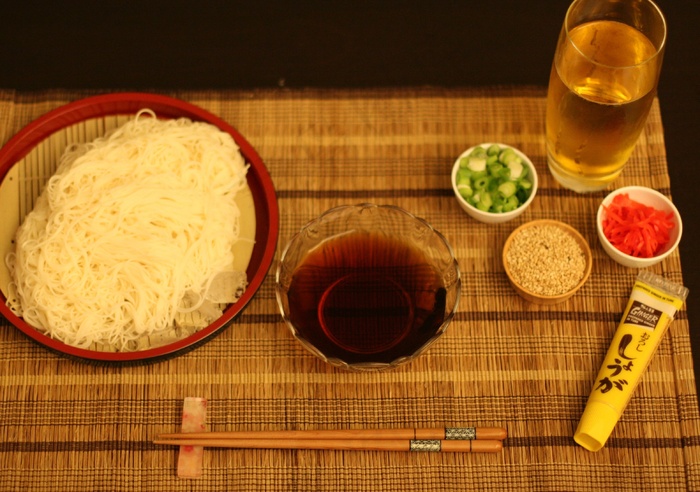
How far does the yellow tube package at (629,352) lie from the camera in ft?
6.34

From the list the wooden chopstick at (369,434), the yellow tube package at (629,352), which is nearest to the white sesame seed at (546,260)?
the yellow tube package at (629,352)

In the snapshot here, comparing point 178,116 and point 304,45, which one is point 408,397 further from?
point 304,45

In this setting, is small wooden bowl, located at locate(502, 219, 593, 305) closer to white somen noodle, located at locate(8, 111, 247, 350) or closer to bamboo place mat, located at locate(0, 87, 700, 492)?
bamboo place mat, located at locate(0, 87, 700, 492)

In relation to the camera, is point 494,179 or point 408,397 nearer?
point 408,397

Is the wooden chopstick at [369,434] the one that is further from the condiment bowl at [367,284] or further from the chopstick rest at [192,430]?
the condiment bowl at [367,284]

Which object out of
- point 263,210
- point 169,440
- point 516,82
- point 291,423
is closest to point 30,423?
point 169,440

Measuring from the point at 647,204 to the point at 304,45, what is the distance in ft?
4.21

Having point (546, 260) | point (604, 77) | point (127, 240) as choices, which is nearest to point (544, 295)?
point (546, 260)

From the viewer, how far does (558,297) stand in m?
2.06

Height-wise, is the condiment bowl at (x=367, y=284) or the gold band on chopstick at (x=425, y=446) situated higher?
the condiment bowl at (x=367, y=284)

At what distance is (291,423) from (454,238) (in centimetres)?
72

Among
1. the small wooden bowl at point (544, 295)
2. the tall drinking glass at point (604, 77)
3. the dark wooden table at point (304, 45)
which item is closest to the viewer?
the tall drinking glass at point (604, 77)

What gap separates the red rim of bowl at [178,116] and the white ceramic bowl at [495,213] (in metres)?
0.54

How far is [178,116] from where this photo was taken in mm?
2311
